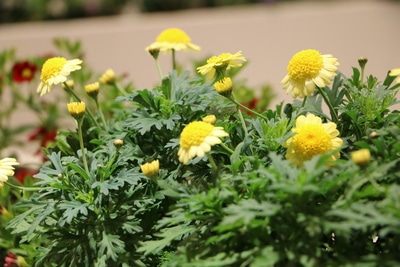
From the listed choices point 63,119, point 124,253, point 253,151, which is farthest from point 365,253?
point 63,119

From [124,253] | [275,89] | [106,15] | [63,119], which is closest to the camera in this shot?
[124,253]

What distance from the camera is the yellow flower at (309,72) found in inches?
27.3

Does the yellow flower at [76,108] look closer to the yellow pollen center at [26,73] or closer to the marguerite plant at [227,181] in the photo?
the marguerite plant at [227,181]

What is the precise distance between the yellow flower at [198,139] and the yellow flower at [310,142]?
0.10 meters

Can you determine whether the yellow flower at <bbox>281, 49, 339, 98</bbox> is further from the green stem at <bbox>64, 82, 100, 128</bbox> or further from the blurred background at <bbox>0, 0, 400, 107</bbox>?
the blurred background at <bbox>0, 0, 400, 107</bbox>

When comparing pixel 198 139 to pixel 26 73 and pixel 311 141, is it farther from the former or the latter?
pixel 26 73

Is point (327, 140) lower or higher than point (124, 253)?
higher

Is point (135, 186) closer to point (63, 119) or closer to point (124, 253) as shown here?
point (124, 253)

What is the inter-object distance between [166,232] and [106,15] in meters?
2.57

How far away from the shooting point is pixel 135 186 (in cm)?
73

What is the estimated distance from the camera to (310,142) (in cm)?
64

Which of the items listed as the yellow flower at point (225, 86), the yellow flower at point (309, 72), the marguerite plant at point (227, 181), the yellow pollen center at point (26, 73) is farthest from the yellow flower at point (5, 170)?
the yellow pollen center at point (26, 73)

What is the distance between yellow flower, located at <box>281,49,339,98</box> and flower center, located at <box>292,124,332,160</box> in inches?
2.6

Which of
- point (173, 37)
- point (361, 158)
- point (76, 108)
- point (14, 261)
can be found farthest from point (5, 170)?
point (361, 158)
